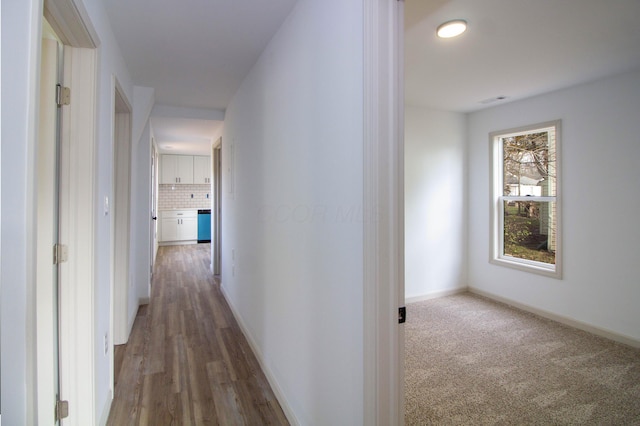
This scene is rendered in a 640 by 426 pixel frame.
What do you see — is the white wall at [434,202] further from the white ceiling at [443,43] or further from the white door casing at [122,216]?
the white door casing at [122,216]

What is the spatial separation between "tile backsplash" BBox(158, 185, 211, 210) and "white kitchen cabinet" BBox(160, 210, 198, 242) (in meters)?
0.27

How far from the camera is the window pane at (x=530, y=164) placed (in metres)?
3.97

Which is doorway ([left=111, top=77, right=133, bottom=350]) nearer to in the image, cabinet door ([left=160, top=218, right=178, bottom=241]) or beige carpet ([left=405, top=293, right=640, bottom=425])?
beige carpet ([left=405, top=293, right=640, bottom=425])

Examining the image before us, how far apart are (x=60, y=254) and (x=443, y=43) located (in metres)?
2.80

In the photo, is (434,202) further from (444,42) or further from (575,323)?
(444,42)

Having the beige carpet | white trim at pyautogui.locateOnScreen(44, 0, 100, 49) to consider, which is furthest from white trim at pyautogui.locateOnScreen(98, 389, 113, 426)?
white trim at pyautogui.locateOnScreen(44, 0, 100, 49)

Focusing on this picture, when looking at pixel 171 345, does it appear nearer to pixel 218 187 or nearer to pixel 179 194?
pixel 218 187

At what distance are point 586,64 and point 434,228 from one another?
230 cm

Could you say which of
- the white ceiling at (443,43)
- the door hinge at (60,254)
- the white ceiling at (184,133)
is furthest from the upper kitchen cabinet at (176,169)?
the door hinge at (60,254)

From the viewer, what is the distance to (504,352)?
3035 mm

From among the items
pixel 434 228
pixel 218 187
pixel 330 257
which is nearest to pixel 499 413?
pixel 330 257

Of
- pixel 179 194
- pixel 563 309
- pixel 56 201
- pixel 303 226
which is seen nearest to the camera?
pixel 56 201

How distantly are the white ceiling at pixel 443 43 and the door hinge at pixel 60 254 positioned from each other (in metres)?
1.46

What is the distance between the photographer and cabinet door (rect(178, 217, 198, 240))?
9289mm
